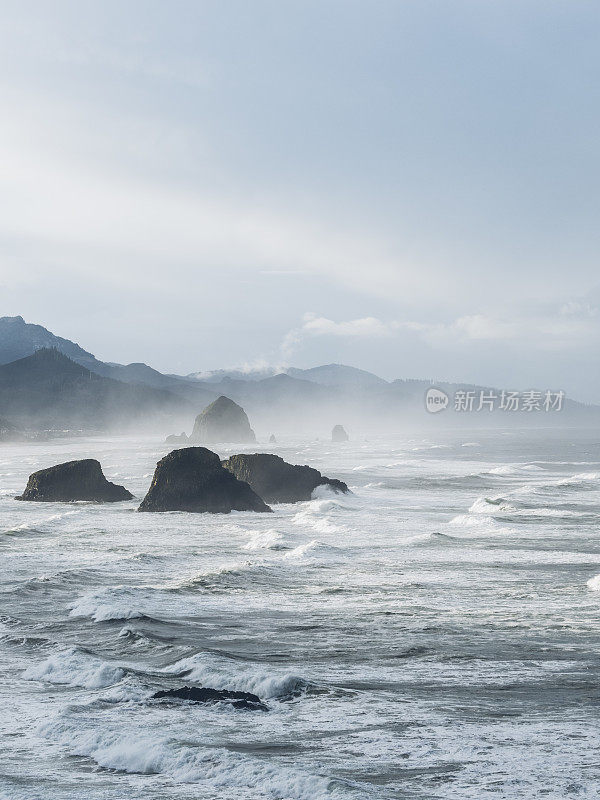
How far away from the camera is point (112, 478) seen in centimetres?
7438

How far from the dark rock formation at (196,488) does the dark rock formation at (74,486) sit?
665cm

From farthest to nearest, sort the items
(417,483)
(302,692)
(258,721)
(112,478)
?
(112,478) < (417,483) < (302,692) < (258,721)

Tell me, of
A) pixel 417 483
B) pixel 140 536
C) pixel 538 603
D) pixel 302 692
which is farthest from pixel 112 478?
pixel 302 692

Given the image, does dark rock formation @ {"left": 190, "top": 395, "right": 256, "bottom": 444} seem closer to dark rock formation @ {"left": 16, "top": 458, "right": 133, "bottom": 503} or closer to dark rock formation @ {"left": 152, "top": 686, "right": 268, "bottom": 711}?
dark rock formation @ {"left": 16, "top": 458, "right": 133, "bottom": 503}

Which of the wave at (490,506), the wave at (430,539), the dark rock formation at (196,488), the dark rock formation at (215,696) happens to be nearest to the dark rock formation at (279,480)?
the dark rock formation at (196,488)

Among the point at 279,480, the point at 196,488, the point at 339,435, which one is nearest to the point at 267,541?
the point at 196,488

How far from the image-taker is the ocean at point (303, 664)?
35.4 feet

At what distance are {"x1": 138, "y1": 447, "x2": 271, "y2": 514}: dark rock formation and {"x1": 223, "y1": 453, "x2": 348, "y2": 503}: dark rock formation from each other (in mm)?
5768

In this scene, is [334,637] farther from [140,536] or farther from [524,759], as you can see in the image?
[140,536]

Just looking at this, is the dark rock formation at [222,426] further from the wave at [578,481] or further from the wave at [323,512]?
the wave at [323,512]

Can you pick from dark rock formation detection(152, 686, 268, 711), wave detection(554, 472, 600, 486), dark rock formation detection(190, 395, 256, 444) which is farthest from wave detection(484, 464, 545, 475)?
dark rock formation detection(190, 395, 256, 444)

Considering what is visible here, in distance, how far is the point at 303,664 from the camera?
16266 mm

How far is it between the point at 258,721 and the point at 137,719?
6.34 ft

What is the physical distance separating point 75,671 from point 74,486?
38446 mm
